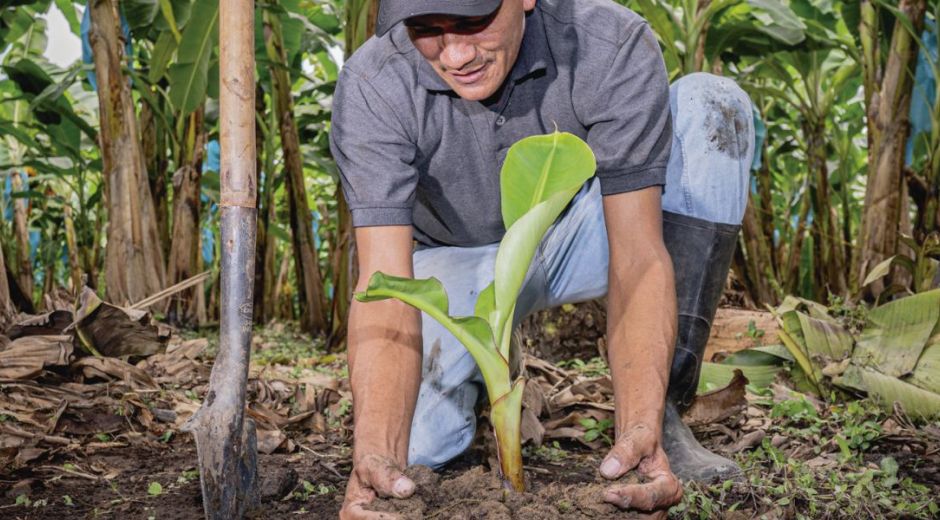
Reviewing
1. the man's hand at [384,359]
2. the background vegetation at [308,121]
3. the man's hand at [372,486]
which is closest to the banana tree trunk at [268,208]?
the background vegetation at [308,121]

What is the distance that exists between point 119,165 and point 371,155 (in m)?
2.18

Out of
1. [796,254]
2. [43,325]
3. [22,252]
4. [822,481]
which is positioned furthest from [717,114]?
[22,252]

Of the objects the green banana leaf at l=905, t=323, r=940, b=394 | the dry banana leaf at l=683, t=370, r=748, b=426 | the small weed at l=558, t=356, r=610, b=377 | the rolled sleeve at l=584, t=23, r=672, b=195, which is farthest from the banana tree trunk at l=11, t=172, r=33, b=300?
the green banana leaf at l=905, t=323, r=940, b=394

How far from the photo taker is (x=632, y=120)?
149 cm

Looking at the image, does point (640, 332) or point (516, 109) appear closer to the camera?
point (640, 332)

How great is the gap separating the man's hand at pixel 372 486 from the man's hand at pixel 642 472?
25 centimetres

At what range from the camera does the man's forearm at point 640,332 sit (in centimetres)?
132

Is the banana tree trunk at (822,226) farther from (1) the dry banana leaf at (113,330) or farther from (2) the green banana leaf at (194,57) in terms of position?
(1) the dry banana leaf at (113,330)

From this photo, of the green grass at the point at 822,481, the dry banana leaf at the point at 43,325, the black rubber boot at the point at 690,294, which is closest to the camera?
the green grass at the point at 822,481

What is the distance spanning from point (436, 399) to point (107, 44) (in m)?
2.11

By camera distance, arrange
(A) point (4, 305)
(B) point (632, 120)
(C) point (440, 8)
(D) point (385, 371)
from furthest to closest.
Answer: (A) point (4, 305)
(B) point (632, 120)
(D) point (385, 371)
(C) point (440, 8)

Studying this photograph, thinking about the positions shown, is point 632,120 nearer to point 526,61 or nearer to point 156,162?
point 526,61

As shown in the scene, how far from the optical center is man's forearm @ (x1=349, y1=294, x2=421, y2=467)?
1.32 metres

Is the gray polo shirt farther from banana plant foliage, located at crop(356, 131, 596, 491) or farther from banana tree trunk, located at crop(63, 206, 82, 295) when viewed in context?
banana tree trunk, located at crop(63, 206, 82, 295)
